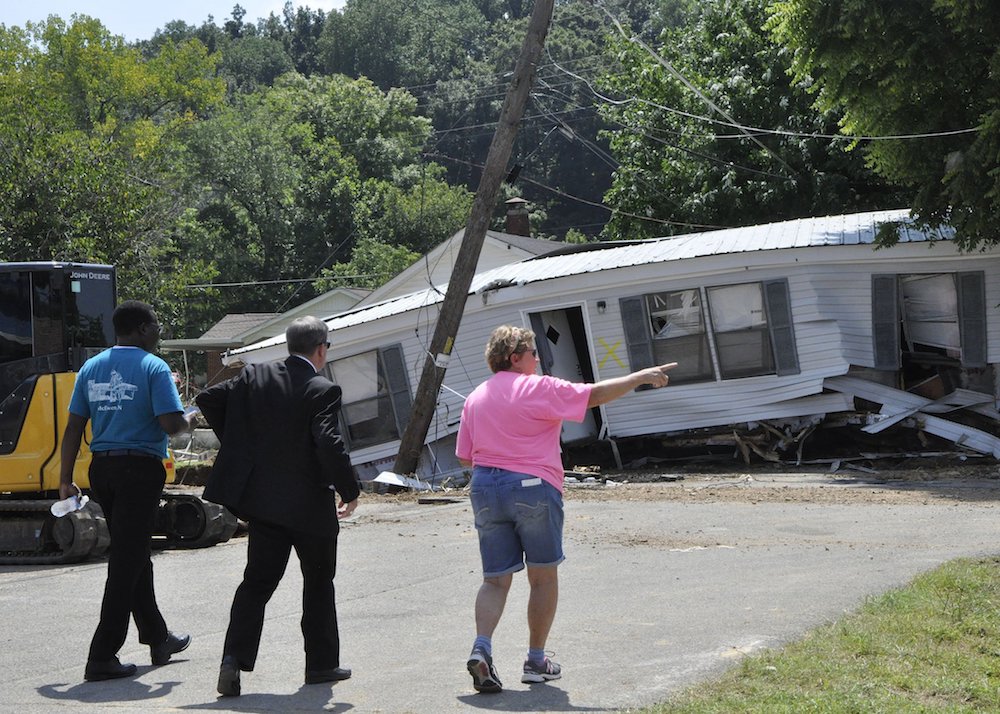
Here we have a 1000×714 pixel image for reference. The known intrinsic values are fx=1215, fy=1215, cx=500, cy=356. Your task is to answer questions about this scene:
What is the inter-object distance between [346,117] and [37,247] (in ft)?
140

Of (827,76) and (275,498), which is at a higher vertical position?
(827,76)

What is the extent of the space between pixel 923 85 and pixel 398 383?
9.61 meters

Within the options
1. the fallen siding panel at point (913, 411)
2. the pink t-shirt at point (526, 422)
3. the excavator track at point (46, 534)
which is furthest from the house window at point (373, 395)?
the pink t-shirt at point (526, 422)

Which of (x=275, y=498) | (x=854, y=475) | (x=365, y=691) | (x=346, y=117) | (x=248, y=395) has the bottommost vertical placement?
(x=854, y=475)

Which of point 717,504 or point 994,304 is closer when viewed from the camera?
point 717,504

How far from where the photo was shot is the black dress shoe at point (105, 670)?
6.29 meters

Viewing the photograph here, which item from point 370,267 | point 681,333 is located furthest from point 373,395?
point 370,267

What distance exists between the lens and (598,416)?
20828mm

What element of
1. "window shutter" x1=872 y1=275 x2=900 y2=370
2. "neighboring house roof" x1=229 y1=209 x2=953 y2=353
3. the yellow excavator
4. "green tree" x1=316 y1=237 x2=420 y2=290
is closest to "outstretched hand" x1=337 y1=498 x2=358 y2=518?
the yellow excavator

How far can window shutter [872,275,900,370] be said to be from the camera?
1866cm

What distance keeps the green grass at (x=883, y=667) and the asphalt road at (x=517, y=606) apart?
26 cm

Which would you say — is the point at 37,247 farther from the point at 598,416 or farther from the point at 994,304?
the point at 994,304

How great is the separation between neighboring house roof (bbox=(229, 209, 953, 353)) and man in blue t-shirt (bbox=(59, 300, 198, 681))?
520 inches

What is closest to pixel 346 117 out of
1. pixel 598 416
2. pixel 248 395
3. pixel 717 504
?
pixel 598 416
